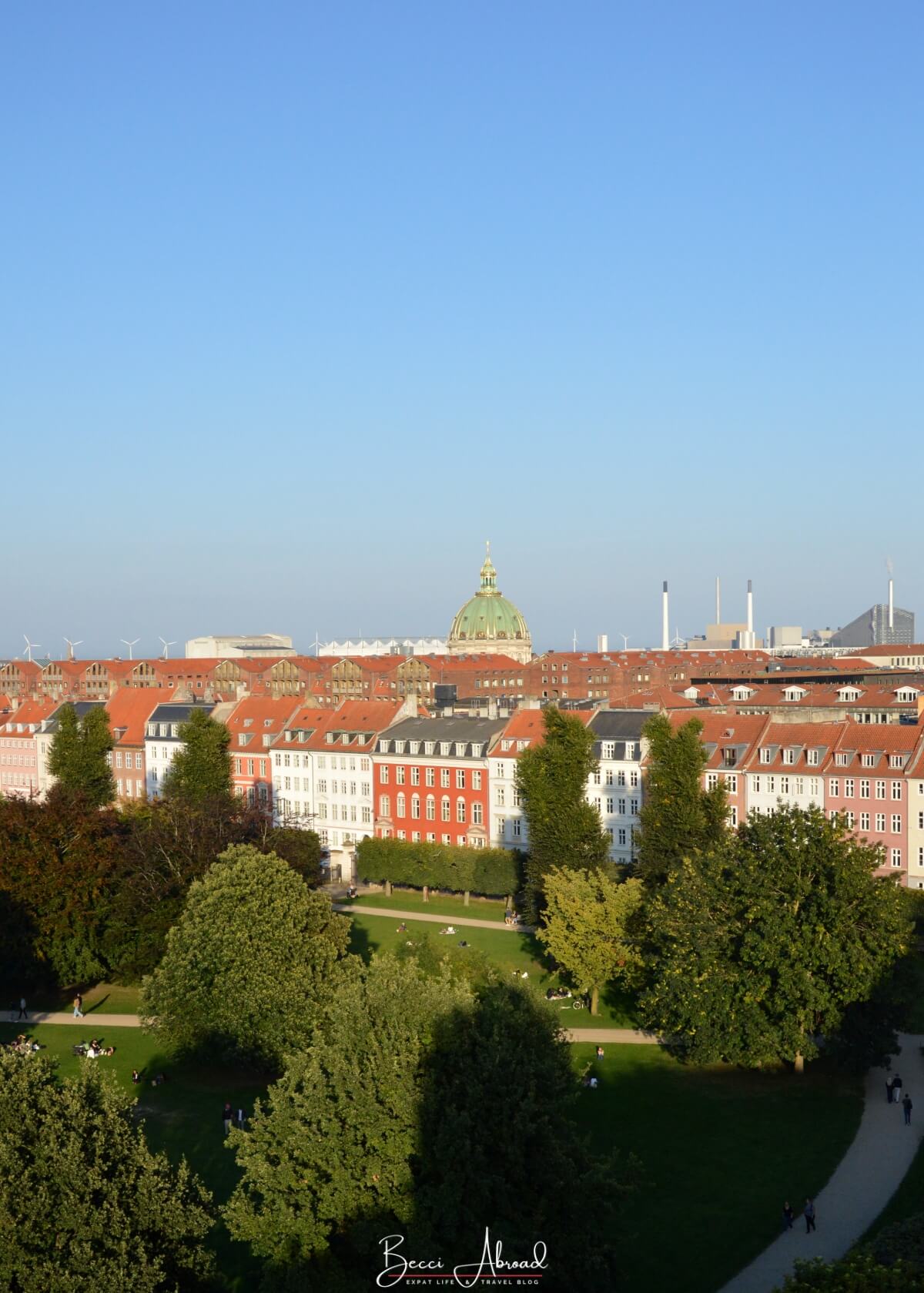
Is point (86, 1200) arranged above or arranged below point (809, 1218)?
above

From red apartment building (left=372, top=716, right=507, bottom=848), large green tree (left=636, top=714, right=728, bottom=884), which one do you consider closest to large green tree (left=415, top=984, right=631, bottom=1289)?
large green tree (left=636, top=714, right=728, bottom=884)

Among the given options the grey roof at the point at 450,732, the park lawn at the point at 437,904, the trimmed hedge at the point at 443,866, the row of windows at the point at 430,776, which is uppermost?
the grey roof at the point at 450,732

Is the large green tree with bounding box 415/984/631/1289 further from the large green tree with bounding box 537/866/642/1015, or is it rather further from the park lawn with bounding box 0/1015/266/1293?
the large green tree with bounding box 537/866/642/1015

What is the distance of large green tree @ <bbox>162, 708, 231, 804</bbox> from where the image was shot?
9850 cm

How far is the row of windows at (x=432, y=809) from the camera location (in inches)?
4075

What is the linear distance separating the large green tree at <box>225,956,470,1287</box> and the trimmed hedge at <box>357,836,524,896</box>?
186 ft

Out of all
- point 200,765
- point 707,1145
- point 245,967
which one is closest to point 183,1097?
point 245,967

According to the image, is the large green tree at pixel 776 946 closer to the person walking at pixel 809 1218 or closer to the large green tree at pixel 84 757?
the person walking at pixel 809 1218

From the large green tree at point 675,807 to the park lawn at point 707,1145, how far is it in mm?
17520

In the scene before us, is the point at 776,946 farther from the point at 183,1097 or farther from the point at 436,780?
the point at 436,780

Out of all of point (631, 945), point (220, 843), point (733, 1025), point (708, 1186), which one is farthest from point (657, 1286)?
point (220, 843)

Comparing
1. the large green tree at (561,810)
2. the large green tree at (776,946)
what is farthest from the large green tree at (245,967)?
the large green tree at (561,810)

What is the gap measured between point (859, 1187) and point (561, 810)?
127 feet

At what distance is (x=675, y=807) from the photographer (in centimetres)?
7750
